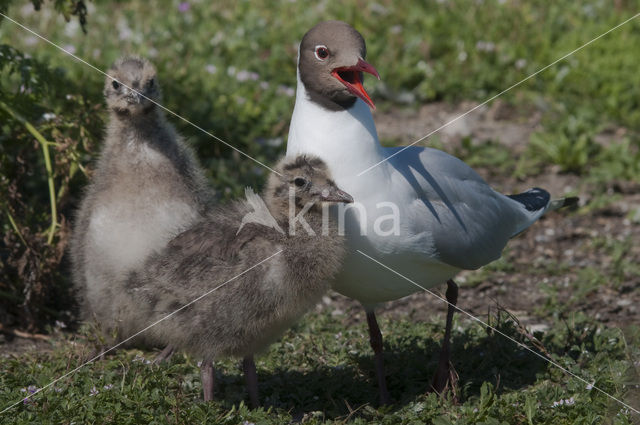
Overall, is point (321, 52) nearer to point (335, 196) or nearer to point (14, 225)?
point (335, 196)

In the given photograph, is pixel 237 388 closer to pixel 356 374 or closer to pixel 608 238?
pixel 356 374

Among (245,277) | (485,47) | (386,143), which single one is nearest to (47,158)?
(245,277)

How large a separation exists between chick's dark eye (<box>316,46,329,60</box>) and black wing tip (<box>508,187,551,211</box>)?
1.72m

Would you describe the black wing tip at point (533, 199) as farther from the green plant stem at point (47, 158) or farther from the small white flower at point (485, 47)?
the small white flower at point (485, 47)

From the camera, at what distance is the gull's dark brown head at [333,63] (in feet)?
15.4

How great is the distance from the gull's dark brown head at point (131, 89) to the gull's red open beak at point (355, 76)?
3.98ft

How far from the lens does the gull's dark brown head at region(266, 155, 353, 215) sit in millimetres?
4402

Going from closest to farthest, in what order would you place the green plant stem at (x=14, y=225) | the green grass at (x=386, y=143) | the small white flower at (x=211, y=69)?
the green grass at (x=386, y=143) → the green plant stem at (x=14, y=225) → the small white flower at (x=211, y=69)

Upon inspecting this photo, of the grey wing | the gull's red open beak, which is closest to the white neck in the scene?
the gull's red open beak

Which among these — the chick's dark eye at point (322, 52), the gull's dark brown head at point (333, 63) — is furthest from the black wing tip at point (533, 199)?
the chick's dark eye at point (322, 52)

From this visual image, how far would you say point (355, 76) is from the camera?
4891mm

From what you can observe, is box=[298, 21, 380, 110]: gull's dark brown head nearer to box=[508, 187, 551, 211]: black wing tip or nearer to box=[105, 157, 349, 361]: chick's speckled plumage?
box=[105, 157, 349, 361]: chick's speckled plumage

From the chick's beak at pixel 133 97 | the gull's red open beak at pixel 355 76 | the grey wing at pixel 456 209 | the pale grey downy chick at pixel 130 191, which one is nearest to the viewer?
the gull's red open beak at pixel 355 76

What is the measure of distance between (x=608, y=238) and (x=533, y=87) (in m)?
2.67
